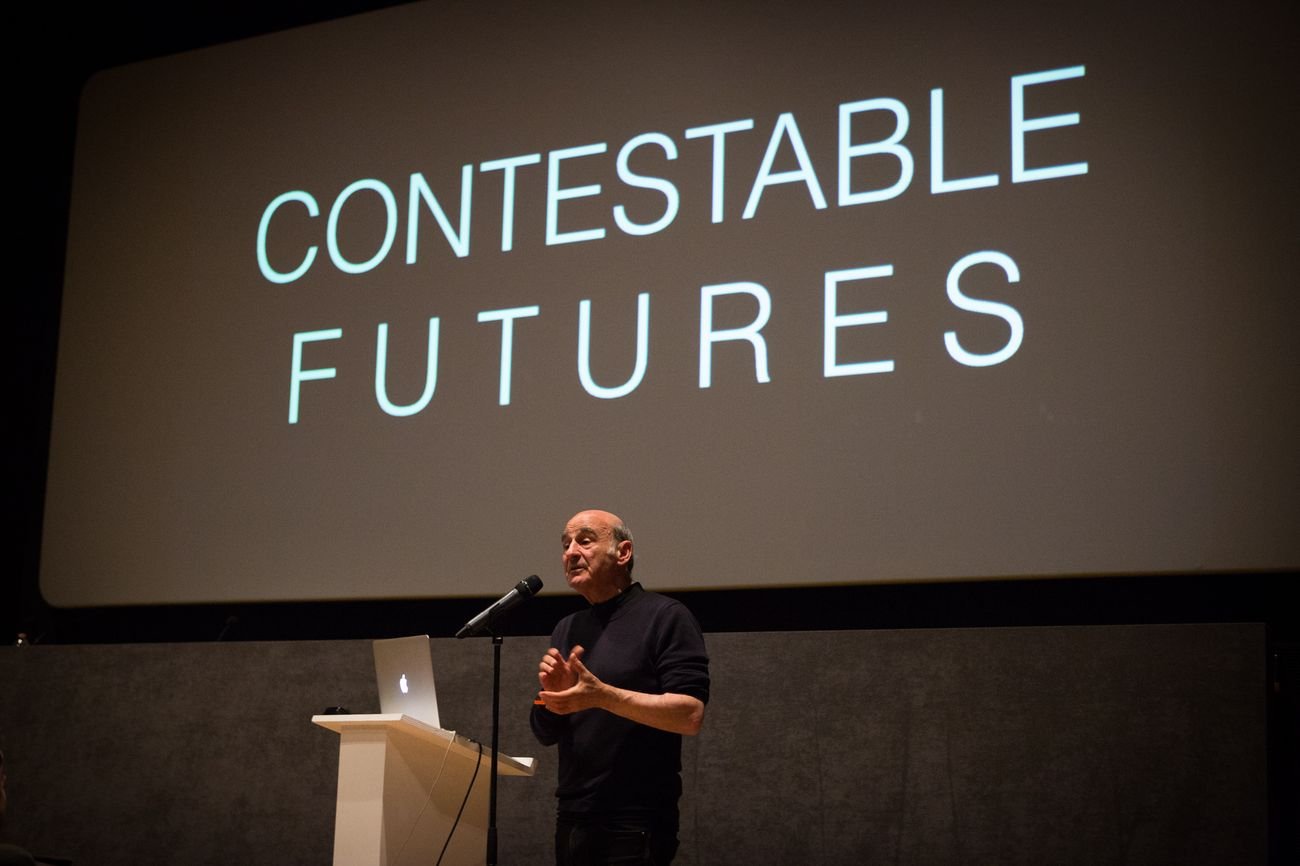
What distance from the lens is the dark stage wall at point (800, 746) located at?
4.18m

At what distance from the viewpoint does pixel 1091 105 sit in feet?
15.0

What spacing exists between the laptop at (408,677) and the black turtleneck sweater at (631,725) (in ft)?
1.20

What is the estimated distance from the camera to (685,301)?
5.05 metres

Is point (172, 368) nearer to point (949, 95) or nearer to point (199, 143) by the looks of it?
point (199, 143)

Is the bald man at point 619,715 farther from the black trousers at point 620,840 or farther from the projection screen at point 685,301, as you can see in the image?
the projection screen at point 685,301

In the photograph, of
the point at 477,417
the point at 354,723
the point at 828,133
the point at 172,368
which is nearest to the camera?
the point at 354,723

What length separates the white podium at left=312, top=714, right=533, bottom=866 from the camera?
11.5 ft

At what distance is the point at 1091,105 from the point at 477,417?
2401 mm

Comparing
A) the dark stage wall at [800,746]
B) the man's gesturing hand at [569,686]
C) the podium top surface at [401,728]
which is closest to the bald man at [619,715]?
the man's gesturing hand at [569,686]

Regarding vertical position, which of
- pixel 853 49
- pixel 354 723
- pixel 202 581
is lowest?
pixel 354 723

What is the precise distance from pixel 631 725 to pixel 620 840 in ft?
0.84

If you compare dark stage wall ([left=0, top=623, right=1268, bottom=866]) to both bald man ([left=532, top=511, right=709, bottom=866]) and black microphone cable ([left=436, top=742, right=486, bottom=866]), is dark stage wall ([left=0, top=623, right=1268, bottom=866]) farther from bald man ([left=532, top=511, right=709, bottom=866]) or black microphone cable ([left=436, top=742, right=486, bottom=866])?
bald man ([left=532, top=511, right=709, bottom=866])

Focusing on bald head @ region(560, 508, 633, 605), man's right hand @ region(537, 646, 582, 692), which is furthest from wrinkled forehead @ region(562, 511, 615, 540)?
man's right hand @ region(537, 646, 582, 692)

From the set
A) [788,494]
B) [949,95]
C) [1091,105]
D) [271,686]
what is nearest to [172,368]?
[271,686]
